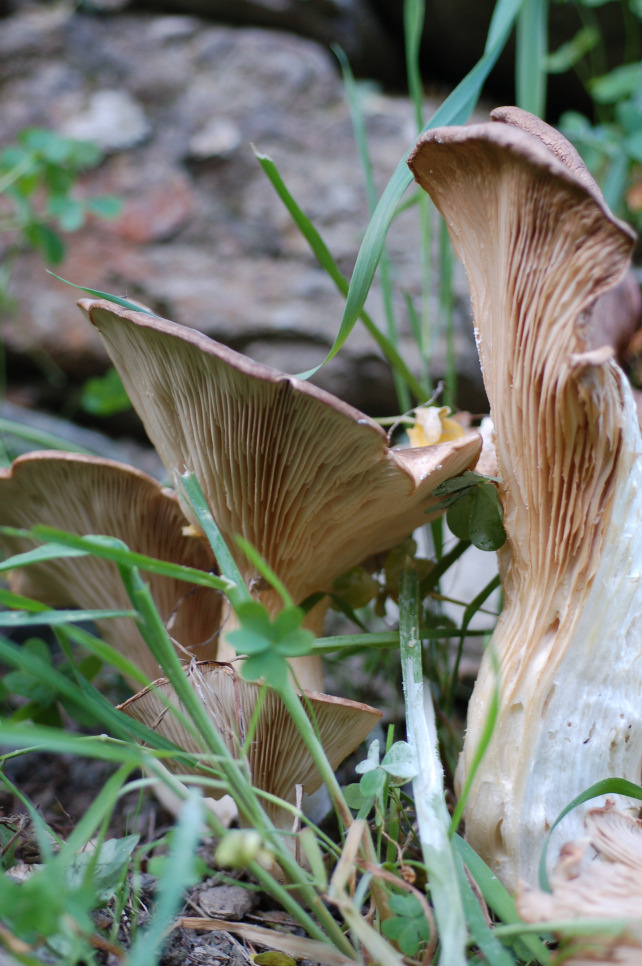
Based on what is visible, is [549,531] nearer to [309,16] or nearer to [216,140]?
[216,140]

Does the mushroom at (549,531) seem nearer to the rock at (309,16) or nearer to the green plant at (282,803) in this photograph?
the green plant at (282,803)

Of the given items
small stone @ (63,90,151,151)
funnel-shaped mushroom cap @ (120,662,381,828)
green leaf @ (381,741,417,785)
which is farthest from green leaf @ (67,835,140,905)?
small stone @ (63,90,151,151)

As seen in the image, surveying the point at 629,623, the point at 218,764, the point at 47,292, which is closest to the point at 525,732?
the point at 629,623

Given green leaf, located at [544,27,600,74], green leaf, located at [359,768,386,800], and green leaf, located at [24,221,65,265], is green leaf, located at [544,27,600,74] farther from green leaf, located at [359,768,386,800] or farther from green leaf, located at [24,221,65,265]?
green leaf, located at [359,768,386,800]

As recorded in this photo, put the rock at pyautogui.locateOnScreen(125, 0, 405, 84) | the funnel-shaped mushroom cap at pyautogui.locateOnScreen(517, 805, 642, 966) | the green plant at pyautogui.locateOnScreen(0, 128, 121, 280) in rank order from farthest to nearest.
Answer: the rock at pyautogui.locateOnScreen(125, 0, 405, 84), the green plant at pyautogui.locateOnScreen(0, 128, 121, 280), the funnel-shaped mushroom cap at pyautogui.locateOnScreen(517, 805, 642, 966)

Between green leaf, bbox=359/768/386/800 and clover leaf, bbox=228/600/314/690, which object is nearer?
clover leaf, bbox=228/600/314/690
